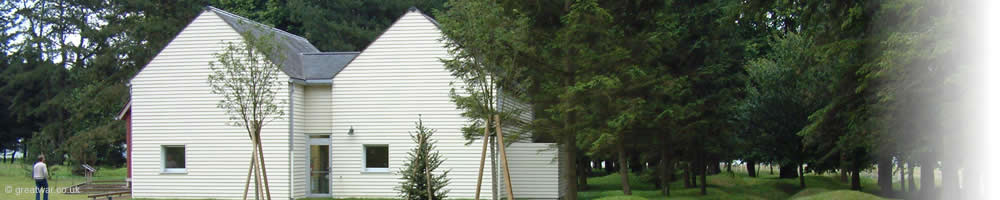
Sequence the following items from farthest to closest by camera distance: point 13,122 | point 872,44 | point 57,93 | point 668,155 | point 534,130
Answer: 1. point 13,122
2. point 57,93
3. point 668,155
4. point 534,130
5. point 872,44

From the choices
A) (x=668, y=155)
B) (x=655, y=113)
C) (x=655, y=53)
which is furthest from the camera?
(x=668, y=155)

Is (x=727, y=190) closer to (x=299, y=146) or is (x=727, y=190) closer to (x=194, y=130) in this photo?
(x=299, y=146)

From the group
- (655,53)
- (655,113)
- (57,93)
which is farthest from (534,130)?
(57,93)

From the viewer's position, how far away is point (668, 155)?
78.8 ft

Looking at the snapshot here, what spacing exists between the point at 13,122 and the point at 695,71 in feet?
180

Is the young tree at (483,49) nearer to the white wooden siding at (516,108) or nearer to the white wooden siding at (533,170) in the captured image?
the white wooden siding at (516,108)

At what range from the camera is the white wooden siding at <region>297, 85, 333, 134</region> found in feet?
74.7

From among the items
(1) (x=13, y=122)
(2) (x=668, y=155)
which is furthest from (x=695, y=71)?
(1) (x=13, y=122)

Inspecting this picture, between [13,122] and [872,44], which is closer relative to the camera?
[872,44]

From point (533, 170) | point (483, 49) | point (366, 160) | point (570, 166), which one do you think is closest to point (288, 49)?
point (366, 160)

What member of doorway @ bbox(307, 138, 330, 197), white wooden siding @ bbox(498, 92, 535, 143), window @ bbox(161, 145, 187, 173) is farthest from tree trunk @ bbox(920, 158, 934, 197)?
window @ bbox(161, 145, 187, 173)

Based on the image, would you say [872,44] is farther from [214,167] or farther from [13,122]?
[13,122]

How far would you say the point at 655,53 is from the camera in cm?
1831

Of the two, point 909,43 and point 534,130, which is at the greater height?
point 909,43
